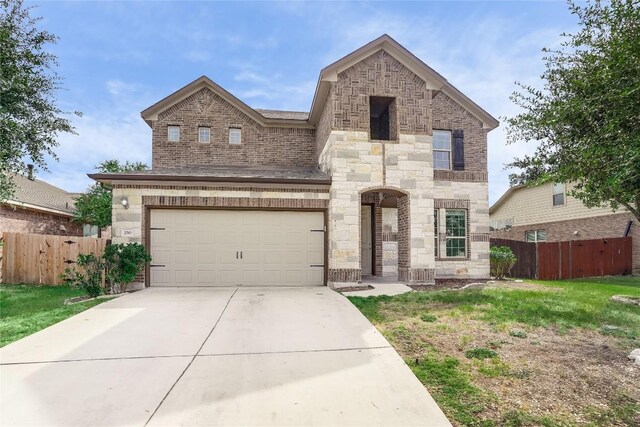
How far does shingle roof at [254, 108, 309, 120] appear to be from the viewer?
48.9ft

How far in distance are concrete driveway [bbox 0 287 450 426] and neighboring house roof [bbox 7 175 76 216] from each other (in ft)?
44.8

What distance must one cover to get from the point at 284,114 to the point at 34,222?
14.0 metres

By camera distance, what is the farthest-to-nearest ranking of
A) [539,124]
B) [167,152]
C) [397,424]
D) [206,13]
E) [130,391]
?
[167,152], [206,13], [539,124], [130,391], [397,424]

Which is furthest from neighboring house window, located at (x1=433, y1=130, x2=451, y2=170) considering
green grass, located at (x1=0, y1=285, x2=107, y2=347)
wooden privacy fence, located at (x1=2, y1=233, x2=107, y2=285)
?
wooden privacy fence, located at (x1=2, y1=233, x2=107, y2=285)

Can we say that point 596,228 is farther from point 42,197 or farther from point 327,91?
point 42,197

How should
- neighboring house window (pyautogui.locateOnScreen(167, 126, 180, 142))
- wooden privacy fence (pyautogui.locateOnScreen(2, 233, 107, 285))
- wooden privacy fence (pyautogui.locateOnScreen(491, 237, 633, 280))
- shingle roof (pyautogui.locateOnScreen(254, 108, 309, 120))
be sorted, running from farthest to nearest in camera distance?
1. wooden privacy fence (pyautogui.locateOnScreen(491, 237, 633, 280))
2. shingle roof (pyautogui.locateOnScreen(254, 108, 309, 120))
3. neighboring house window (pyautogui.locateOnScreen(167, 126, 180, 142))
4. wooden privacy fence (pyautogui.locateOnScreen(2, 233, 107, 285))

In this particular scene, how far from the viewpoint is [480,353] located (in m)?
5.11

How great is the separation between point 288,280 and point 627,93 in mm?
9075

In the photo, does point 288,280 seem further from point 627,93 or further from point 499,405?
point 627,93

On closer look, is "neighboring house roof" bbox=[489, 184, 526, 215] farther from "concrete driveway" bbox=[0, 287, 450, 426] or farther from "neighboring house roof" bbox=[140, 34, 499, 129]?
"concrete driveway" bbox=[0, 287, 450, 426]

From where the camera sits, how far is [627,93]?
504cm

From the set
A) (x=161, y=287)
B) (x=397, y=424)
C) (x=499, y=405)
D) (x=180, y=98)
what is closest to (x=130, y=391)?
(x=397, y=424)

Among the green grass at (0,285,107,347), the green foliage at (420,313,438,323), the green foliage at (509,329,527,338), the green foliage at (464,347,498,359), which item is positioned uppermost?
the green foliage at (420,313,438,323)

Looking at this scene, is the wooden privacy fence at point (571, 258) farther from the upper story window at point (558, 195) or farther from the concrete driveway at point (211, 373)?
the concrete driveway at point (211, 373)
